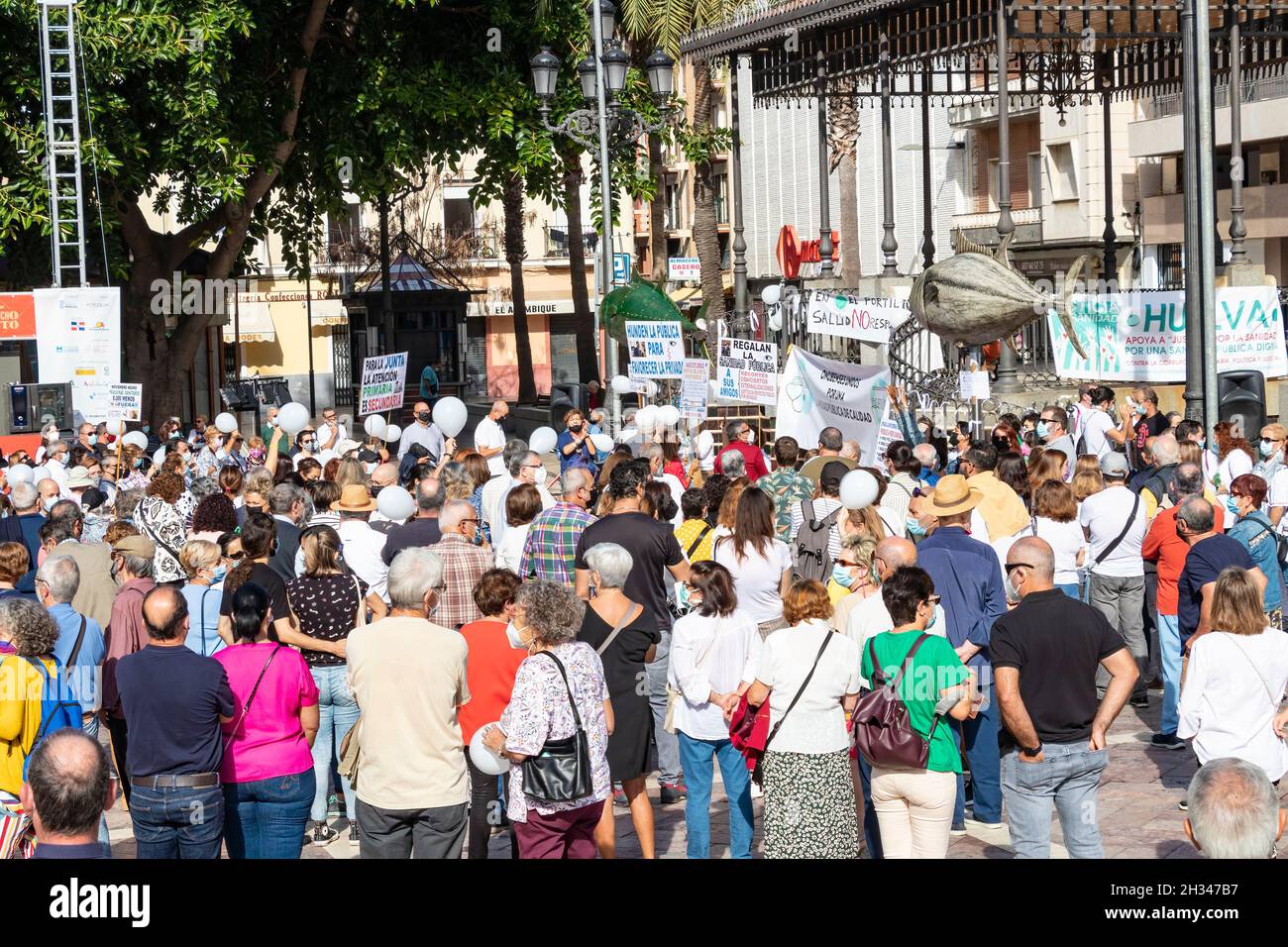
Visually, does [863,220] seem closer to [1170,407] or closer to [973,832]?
[1170,407]

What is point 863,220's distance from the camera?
4766 centimetres

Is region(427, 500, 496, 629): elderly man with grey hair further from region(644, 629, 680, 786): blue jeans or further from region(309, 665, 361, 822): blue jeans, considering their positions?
region(644, 629, 680, 786): blue jeans

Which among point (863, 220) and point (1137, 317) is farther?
point (863, 220)

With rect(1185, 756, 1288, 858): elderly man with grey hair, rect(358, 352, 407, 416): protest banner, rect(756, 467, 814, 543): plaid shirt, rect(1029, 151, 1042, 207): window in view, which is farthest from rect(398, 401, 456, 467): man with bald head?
rect(1029, 151, 1042, 207): window

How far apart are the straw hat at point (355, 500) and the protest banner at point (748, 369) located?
7204 mm

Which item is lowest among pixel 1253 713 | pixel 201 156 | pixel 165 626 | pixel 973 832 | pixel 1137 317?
pixel 973 832

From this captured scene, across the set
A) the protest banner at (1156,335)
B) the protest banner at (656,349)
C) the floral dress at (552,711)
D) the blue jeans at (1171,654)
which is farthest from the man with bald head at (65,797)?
the protest banner at (1156,335)

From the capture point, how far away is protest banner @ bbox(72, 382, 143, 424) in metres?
18.7

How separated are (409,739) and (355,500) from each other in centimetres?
352

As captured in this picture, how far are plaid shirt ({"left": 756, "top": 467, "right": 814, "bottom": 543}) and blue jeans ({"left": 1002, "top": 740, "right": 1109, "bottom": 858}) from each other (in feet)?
14.0

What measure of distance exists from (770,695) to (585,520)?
2500mm

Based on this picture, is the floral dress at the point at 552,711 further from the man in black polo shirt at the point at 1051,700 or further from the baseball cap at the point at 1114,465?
the baseball cap at the point at 1114,465

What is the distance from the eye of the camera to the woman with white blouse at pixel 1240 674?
21.6 ft

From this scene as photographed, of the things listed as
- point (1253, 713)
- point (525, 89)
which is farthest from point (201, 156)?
point (1253, 713)
